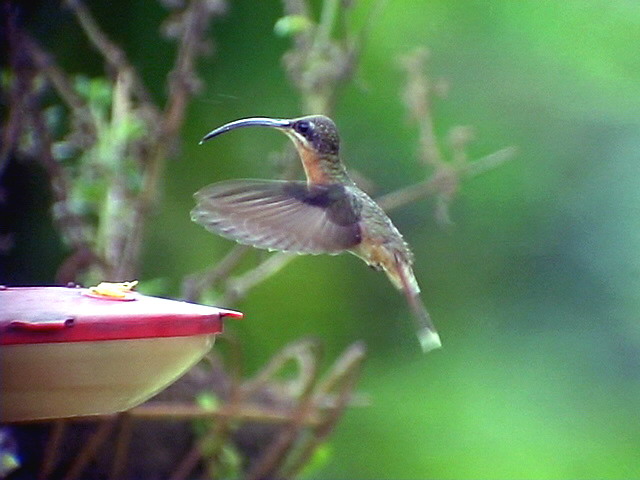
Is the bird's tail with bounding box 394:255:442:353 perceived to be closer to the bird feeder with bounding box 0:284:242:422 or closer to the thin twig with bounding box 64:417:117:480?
the bird feeder with bounding box 0:284:242:422

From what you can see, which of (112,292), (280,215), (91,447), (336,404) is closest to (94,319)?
(112,292)

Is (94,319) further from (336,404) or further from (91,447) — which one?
(336,404)

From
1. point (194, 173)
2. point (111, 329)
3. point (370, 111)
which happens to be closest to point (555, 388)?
point (370, 111)

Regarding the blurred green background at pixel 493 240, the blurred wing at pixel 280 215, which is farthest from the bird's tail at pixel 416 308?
the blurred green background at pixel 493 240

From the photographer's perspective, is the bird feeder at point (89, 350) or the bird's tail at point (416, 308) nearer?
the bird feeder at point (89, 350)

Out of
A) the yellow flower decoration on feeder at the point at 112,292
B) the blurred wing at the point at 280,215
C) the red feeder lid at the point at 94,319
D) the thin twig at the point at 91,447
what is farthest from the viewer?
the thin twig at the point at 91,447

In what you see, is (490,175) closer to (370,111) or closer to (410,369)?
(370,111)

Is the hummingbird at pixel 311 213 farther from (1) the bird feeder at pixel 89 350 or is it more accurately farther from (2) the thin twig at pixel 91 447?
(2) the thin twig at pixel 91 447

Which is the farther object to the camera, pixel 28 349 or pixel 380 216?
pixel 380 216
